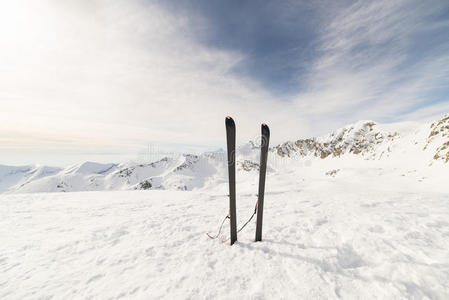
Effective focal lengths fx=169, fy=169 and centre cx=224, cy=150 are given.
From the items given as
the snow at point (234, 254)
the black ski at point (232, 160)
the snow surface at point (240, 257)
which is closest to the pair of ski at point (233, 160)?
the black ski at point (232, 160)

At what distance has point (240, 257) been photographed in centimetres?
440

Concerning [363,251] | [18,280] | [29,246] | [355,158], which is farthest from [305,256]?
[355,158]

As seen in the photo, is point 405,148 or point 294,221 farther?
point 405,148

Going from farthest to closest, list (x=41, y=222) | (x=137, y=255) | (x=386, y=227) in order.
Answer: (x=41, y=222)
(x=386, y=227)
(x=137, y=255)

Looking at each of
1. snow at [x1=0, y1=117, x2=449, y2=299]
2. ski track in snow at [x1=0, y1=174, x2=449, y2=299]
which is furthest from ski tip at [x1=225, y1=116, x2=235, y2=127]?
ski track in snow at [x1=0, y1=174, x2=449, y2=299]

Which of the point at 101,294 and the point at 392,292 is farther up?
the point at 392,292

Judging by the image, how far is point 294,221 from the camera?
6.48 m

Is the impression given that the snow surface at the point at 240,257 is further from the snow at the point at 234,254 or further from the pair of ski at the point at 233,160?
the pair of ski at the point at 233,160

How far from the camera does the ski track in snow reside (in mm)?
3330

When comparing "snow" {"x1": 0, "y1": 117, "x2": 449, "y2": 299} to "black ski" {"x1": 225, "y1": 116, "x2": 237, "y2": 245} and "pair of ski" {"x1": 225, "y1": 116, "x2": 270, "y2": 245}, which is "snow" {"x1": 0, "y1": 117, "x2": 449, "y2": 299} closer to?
"pair of ski" {"x1": 225, "y1": 116, "x2": 270, "y2": 245}

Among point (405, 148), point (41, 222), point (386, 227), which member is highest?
point (405, 148)

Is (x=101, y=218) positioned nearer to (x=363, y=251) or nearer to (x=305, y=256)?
(x=305, y=256)

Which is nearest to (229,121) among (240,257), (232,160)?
(232,160)

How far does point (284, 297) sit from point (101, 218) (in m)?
8.41
